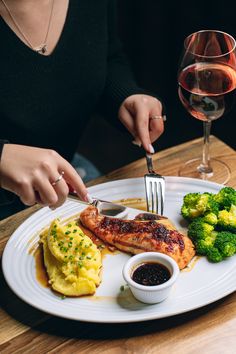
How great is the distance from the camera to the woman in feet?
7.45

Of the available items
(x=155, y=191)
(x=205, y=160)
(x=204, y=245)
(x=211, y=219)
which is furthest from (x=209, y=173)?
(x=204, y=245)

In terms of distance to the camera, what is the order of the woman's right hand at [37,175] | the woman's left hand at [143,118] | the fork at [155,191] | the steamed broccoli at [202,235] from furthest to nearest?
the woman's left hand at [143,118], the fork at [155,191], the steamed broccoli at [202,235], the woman's right hand at [37,175]

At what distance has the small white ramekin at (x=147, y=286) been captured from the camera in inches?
65.9

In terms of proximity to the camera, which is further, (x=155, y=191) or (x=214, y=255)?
(x=155, y=191)

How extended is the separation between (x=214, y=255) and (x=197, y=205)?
218mm

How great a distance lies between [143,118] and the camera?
2244 mm

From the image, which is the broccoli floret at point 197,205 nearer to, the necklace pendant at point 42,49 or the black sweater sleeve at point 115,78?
the black sweater sleeve at point 115,78

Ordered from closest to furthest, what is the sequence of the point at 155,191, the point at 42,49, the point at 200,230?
the point at 200,230
the point at 155,191
the point at 42,49

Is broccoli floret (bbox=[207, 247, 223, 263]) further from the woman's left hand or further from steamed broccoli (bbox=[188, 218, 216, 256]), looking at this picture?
the woman's left hand

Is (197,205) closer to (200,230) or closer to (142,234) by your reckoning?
(200,230)

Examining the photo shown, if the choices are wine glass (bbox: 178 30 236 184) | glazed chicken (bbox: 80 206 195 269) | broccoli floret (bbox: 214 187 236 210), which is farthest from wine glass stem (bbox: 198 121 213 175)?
glazed chicken (bbox: 80 206 195 269)

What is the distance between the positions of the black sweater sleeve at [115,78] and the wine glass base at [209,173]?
34 cm

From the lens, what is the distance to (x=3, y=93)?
228cm

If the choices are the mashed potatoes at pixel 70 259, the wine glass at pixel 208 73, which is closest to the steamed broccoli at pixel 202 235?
the mashed potatoes at pixel 70 259
